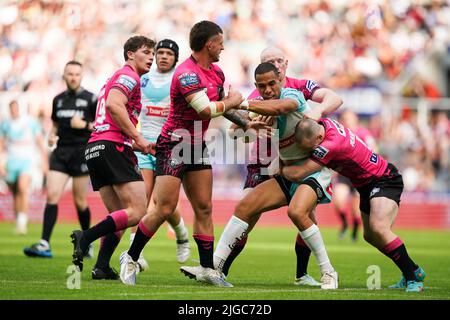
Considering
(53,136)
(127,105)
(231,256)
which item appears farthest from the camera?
(53,136)

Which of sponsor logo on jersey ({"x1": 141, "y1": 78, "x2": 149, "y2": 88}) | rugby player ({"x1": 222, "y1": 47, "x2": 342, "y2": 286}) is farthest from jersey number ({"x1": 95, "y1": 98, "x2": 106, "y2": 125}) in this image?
sponsor logo on jersey ({"x1": 141, "y1": 78, "x2": 149, "y2": 88})

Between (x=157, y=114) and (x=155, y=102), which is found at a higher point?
(x=155, y=102)

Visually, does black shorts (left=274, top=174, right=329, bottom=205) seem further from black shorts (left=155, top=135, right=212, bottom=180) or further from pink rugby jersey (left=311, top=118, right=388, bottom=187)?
black shorts (left=155, top=135, right=212, bottom=180)

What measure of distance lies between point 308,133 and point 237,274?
265cm

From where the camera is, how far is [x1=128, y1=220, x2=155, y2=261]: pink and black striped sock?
9055 millimetres

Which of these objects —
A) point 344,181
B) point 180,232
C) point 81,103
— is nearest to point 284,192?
point 180,232

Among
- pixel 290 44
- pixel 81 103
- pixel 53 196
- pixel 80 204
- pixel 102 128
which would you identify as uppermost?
pixel 290 44

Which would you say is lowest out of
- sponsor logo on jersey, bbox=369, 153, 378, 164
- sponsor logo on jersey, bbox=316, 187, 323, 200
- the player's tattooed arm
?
sponsor logo on jersey, bbox=316, 187, 323, 200

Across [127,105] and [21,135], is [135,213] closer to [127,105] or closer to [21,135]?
[127,105]

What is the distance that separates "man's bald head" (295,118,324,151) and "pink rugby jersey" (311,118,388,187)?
7cm

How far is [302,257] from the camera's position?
973 cm

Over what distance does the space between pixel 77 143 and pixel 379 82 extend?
47.3 ft

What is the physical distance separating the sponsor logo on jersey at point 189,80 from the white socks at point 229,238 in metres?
1.54
